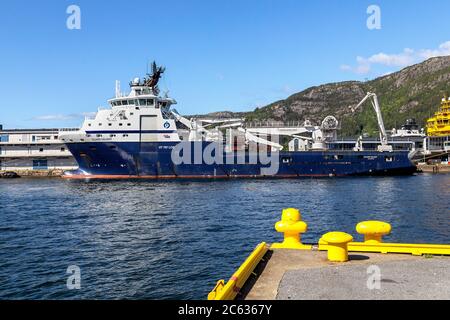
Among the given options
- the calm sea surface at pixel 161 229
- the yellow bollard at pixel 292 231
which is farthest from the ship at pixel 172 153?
the yellow bollard at pixel 292 231

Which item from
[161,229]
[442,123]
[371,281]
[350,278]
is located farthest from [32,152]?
[442,123]

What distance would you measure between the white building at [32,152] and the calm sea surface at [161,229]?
43.2m

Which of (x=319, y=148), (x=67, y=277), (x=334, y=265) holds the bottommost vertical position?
(x=67, y=277)

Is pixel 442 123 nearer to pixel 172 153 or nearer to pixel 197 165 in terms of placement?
pixel 197 165

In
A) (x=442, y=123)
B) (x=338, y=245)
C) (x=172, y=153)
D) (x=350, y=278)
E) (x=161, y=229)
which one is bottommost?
(x=161, y=229)

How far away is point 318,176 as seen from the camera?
59.3 meters

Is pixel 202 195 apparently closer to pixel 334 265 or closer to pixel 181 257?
pixel 181 257

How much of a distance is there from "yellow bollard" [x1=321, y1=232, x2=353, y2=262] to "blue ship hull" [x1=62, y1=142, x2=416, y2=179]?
157 feet

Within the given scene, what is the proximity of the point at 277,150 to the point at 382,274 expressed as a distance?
54339 millimetres

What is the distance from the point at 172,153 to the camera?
188ft

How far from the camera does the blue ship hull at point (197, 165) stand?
5747 cm

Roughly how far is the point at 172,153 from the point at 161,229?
115 feet

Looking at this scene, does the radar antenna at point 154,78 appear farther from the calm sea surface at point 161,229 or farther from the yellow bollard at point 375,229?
the yellow bollard at point 375,229
